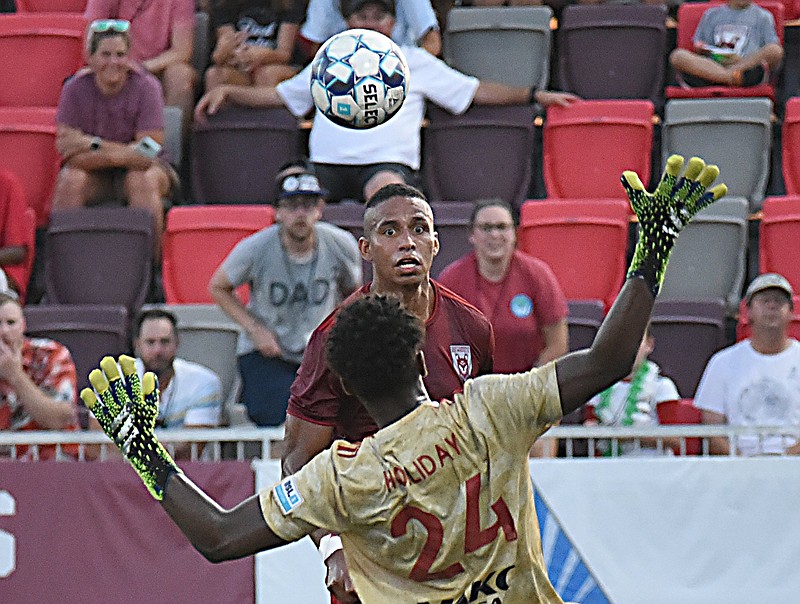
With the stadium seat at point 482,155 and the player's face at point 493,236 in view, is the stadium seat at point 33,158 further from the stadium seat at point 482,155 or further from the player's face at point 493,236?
the player's face at point 493,236

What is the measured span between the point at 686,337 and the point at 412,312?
4218 mm

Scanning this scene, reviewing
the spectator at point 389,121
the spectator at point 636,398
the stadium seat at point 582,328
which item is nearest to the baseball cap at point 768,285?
the spectator at point 636,398

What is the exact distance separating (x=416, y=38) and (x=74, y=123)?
2.23 meters

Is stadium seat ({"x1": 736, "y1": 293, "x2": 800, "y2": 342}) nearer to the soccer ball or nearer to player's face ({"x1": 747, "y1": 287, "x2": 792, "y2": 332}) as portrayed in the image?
player's face ({"x1": 747, "y1": 287, "x2": 792, "y2": 332})

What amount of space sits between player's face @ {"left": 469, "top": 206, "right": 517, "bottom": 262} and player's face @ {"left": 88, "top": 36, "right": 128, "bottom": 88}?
2.85m

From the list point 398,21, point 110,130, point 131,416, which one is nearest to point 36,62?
point 110,130

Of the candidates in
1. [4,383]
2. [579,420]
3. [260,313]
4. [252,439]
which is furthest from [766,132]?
[4,383]

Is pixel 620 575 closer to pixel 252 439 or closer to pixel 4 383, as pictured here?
pixel 252 439

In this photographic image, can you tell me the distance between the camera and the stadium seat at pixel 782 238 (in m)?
9.30

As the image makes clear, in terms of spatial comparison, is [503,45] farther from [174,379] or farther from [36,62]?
[174,379]

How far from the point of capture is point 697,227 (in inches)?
371

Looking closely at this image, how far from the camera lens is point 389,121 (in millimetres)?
9297

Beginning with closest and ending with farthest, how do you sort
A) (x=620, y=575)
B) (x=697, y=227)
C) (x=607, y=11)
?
(x=620, y=575), (x=697, y=227), (x=607, y=11)

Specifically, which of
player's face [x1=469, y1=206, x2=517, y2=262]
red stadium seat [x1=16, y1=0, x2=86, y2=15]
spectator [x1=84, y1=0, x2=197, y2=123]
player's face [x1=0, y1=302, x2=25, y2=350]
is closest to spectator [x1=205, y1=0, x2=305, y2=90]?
spectator [x1=84, y1=0, x2=197, y2=123]
